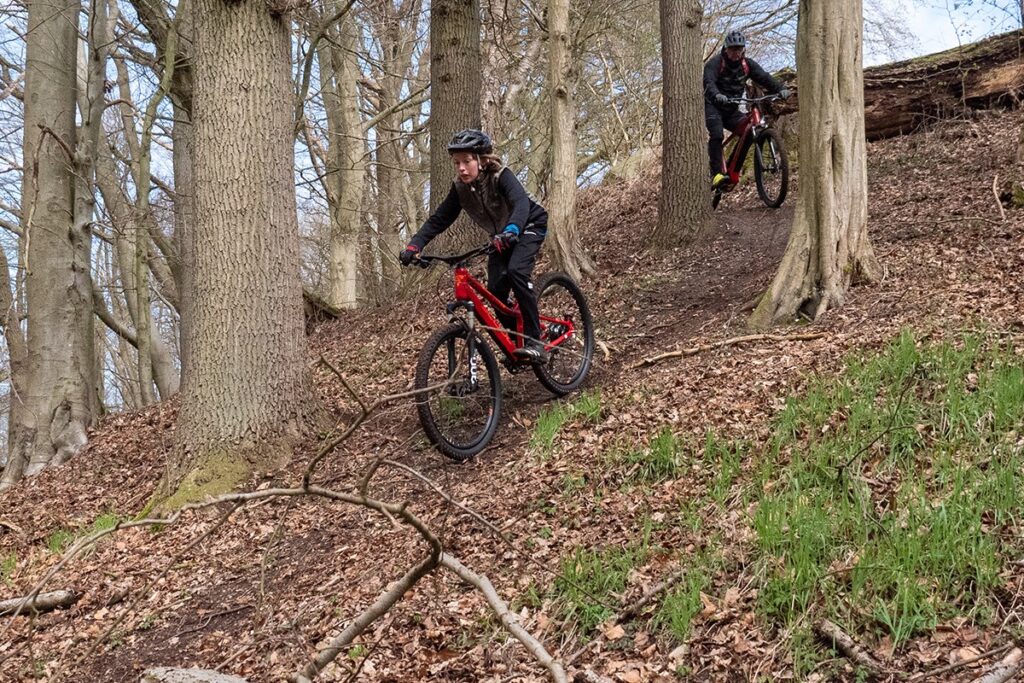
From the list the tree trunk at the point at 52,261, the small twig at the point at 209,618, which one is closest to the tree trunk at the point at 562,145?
the tree trunk at the point at 52,261

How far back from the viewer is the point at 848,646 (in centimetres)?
315

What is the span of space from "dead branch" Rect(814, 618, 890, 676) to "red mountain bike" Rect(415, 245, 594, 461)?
9.17 feet

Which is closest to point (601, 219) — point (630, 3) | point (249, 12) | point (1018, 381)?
point (630, 3)

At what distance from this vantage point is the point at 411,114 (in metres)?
18.7

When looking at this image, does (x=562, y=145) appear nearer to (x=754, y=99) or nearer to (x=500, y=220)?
(x=754, y=99)

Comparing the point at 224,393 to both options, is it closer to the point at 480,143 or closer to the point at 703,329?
the point at 480,143

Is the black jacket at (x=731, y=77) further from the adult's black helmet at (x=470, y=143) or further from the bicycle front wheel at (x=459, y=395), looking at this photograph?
the bicycle front wheel at (x=459, y=395)

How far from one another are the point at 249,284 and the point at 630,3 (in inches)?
395

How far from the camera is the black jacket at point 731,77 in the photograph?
9.55 metres

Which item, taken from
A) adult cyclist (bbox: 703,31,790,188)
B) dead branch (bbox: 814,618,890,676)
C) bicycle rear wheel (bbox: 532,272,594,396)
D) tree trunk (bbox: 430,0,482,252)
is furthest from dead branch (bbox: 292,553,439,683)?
adult cyclist (bbox: 703,31,790,188)

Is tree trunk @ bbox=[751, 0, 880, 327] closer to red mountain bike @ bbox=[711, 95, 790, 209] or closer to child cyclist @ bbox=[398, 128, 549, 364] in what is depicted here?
child cyclist @ bbox=[398, 128, 549, 364]

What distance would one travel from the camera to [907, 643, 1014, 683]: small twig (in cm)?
296

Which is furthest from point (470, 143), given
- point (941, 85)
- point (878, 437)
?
point (941, 85)

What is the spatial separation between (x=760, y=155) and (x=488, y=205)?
512 centimetres
